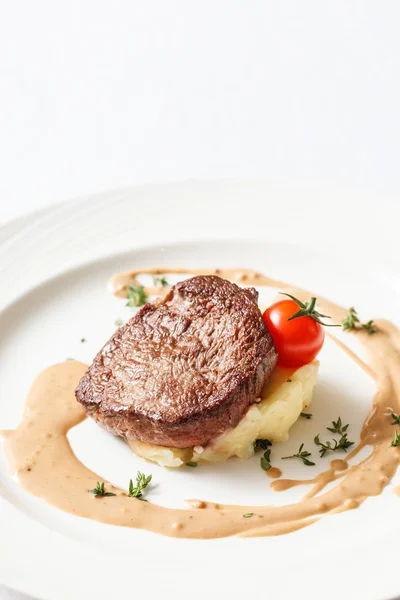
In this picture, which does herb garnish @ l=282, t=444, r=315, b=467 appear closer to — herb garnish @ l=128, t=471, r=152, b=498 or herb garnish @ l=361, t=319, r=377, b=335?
herb garnish @ l=128, t=471, r=152, b=498

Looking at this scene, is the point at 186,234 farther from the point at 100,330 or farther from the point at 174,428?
the point at 174,428

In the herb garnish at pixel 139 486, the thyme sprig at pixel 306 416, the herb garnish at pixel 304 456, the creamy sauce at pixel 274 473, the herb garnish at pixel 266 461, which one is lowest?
the herb garnish at pixel 139 486

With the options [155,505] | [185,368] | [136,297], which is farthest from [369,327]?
[155,505]

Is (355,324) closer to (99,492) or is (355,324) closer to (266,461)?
(266,461)

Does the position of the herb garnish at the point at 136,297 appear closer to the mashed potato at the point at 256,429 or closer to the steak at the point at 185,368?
the steak at the point at 185,368

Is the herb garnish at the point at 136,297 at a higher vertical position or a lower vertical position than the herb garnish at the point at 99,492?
higher

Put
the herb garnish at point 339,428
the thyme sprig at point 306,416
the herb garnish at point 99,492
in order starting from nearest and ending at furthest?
the herb garnish at point 99,492 < the herb garnish at point 339,428 < the thyme sprig at point 306,416

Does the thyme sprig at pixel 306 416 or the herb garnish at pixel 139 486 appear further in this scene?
the thyme sprig at pixel 306 416

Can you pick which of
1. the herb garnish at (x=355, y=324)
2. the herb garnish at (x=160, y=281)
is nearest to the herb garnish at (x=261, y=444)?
the herb garnish at (x=355, y=324)
